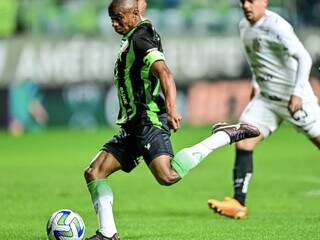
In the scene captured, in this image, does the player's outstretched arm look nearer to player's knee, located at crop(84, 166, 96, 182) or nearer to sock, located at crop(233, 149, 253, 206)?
player's knee, located at crop(84, 166, 96, 182)

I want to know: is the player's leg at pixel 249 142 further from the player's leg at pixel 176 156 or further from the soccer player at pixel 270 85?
the player's leg at pixel 176 156

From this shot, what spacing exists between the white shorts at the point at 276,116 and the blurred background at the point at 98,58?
16.4 m

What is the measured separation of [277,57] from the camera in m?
10.8

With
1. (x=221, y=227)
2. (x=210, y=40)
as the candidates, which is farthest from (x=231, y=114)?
(x=221, y=227)

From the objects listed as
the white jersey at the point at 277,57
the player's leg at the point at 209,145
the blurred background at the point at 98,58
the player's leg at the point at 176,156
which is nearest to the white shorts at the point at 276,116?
the white jersey at the point at 277,57

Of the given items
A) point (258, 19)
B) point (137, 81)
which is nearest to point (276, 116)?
point (258, 19)

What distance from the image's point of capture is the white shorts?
10781mm

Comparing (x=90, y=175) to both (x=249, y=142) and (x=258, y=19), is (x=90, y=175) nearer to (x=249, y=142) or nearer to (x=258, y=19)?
(x=249, y=142)

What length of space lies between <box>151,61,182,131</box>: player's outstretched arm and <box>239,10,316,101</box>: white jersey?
249 centimetres

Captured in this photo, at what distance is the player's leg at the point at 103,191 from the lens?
8.53 meters

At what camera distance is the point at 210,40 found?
1120 inches

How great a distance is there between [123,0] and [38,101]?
19.1 m

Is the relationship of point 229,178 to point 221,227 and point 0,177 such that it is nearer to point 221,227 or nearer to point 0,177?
point 0,177

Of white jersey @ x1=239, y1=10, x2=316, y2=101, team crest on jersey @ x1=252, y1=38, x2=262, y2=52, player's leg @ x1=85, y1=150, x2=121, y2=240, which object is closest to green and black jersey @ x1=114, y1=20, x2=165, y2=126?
player's leg @ x1=85, y1=150, x2=121, y2=240
